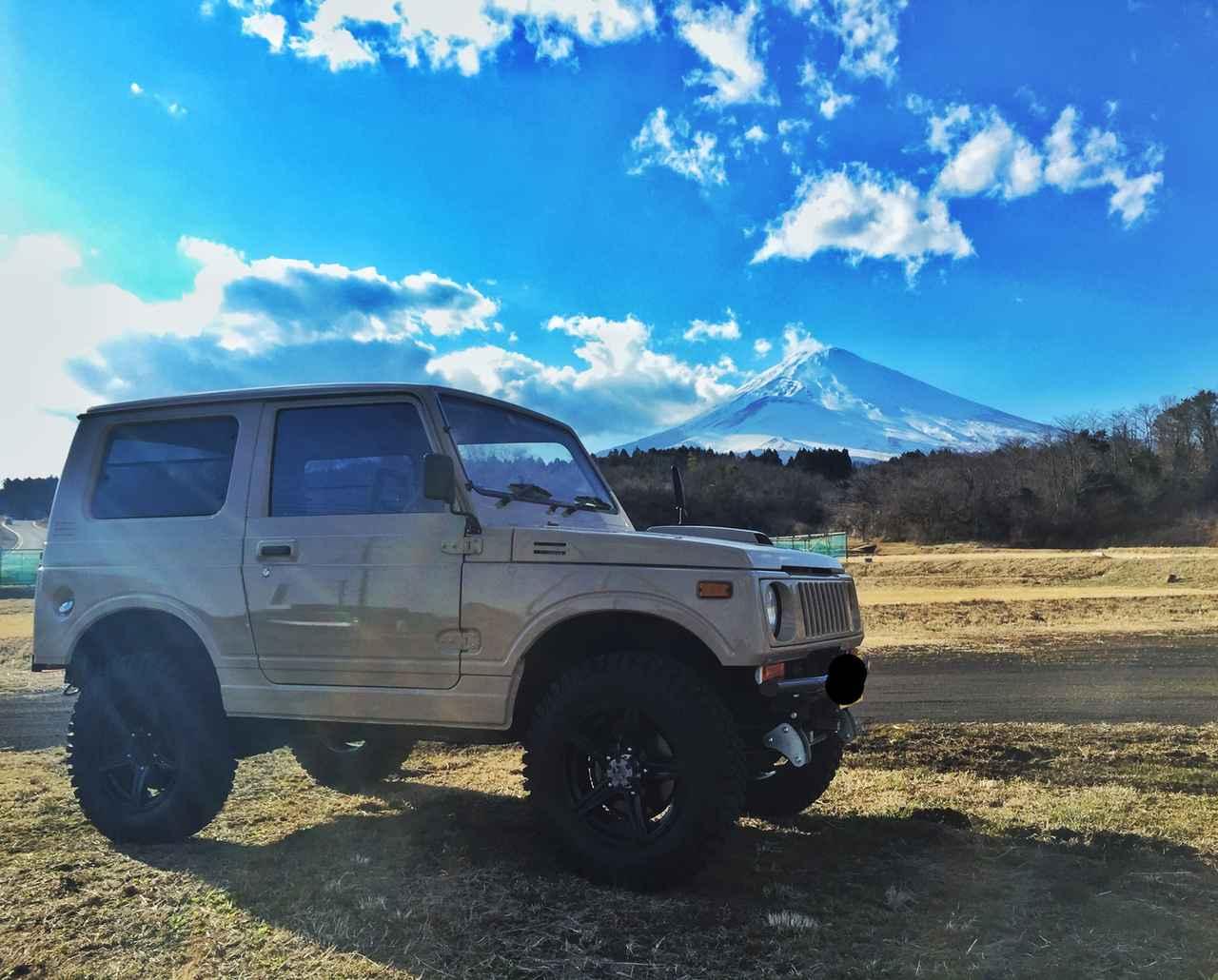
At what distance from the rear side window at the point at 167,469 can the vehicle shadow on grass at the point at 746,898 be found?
1891 millimetres

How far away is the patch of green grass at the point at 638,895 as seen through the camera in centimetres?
343


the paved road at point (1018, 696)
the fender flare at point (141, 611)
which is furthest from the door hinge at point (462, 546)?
the paved road at point (1018, 696)

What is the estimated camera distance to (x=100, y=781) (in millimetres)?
5066

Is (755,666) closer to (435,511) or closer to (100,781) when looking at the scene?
(435,511)

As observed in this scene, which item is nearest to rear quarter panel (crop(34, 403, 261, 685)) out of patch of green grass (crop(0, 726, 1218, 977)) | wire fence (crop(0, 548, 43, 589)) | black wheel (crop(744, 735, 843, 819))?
patch of green grass (crop(0, 726, 1218, 977))

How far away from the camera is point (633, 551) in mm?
4102

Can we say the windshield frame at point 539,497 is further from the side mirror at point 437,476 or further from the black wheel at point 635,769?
the black wheel at point 635,769

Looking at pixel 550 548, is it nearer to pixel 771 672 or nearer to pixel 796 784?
pixel 771 672

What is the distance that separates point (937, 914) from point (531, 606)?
2170 millimetres

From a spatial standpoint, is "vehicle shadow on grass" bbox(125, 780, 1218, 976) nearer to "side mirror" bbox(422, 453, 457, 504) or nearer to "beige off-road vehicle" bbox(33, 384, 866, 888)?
"beige off-road vehicle" bbox(33, 384, 866, 888)

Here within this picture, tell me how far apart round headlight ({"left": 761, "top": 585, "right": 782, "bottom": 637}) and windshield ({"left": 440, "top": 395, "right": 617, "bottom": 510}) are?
1458 mm

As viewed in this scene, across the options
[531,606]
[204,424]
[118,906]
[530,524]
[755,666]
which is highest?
[204,424]

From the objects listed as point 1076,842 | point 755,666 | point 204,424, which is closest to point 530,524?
point 755,666

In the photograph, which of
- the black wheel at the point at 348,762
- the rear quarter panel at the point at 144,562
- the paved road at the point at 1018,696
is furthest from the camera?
the paved road at the point at 1018,696
